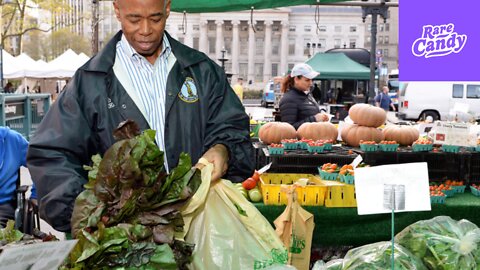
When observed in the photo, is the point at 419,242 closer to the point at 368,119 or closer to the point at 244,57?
the point at 368,119

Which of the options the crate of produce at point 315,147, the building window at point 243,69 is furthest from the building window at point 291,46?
the crate of produce at point 315,147

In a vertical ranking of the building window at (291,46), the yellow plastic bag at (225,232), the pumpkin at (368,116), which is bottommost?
the yellow plastic bag at (225,232)

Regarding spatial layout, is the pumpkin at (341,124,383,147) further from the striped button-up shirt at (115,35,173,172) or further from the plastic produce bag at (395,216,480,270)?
the striped button-up shirt at (115,35,173,172)

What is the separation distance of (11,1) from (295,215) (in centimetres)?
3479

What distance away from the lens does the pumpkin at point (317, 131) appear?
18.4 ft

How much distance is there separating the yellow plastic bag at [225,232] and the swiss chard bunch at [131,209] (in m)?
0.16

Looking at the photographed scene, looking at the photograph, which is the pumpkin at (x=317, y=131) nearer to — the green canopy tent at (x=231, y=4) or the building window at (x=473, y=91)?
the green canopy tent at (x=231, y=4)

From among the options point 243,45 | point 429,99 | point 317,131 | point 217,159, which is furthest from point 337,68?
point 243,45

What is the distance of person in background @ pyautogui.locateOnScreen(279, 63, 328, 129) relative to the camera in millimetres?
6285

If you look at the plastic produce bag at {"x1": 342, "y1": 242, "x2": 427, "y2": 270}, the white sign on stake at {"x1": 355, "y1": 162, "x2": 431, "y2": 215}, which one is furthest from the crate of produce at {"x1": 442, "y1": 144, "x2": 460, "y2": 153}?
the plastic produce bag at {"x1": 342, "y1": 242, "x2": 427, "y2": 270}

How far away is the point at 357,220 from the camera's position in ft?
14.6

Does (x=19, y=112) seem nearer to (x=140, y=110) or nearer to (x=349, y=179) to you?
(x=349, y=179)

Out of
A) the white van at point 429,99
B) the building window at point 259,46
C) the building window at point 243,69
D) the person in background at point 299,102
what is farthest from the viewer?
the building window at point 243,69

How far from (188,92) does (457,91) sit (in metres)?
20.9
